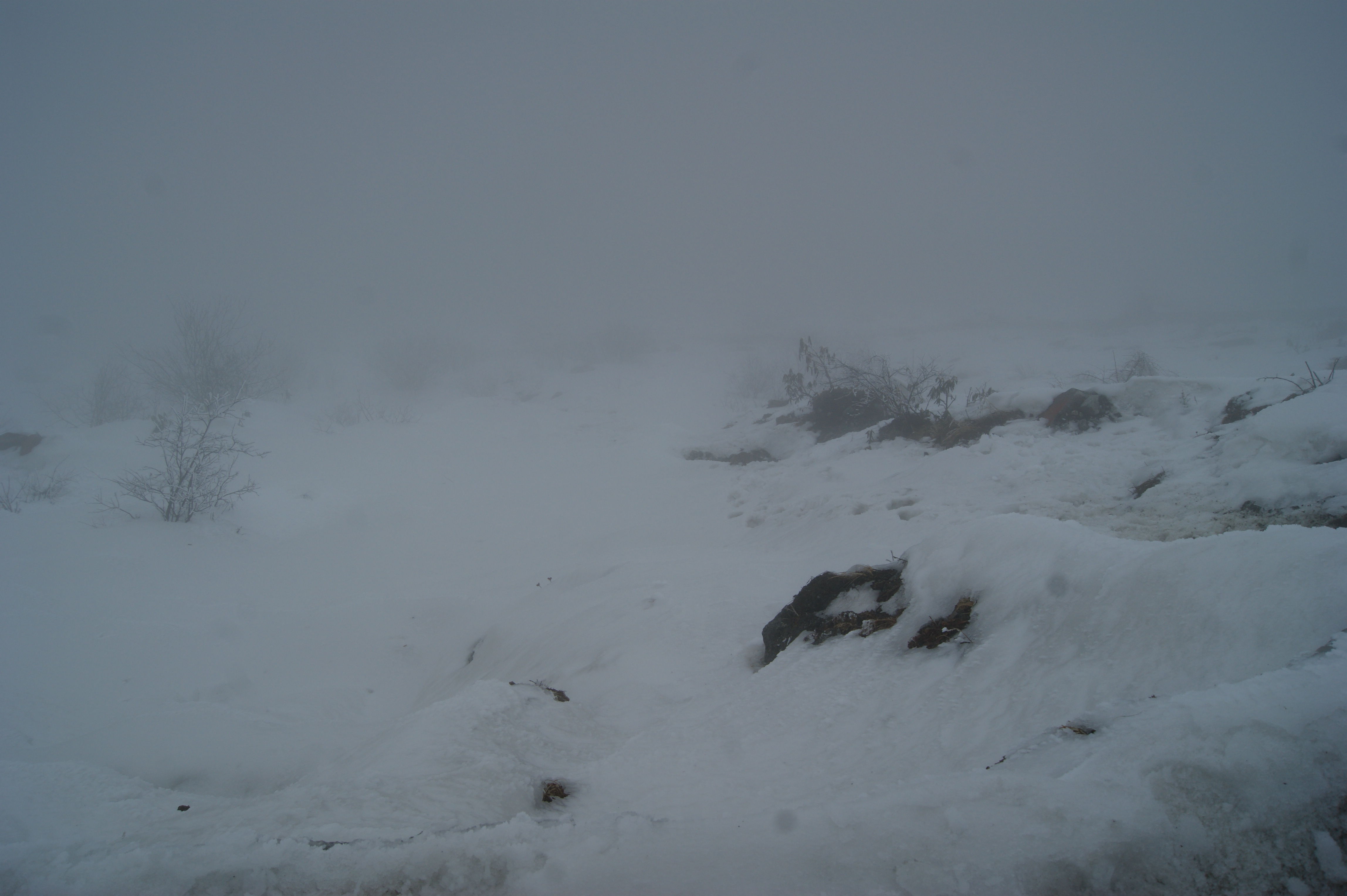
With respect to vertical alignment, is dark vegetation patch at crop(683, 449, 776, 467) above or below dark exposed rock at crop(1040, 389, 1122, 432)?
below

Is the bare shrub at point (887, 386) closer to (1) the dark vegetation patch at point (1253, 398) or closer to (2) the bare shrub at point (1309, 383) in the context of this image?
(1) the dark vegetation patch at point (1253, 398)

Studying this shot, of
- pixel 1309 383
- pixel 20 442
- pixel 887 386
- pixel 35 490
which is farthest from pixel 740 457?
pixel 20 442

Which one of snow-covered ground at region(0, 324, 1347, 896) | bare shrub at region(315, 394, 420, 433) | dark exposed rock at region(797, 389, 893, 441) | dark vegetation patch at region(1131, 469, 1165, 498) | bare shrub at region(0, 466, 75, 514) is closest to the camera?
snow-covered ground at region(0, 324, 1347, 896)

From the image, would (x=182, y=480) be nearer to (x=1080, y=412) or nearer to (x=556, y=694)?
(x=556, y=694)

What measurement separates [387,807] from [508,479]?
38.9 ft

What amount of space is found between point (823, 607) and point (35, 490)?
39.3ft

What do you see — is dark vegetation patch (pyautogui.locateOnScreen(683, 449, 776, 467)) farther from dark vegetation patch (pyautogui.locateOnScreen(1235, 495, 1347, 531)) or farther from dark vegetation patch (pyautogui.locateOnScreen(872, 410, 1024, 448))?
dark vegetation patch (pyautogui.locateOnScreen(1235, 495, 1347, 531))

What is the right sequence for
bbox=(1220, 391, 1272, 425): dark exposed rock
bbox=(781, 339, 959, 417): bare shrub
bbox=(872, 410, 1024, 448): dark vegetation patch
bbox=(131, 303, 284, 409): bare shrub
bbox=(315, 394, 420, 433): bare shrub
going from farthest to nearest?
bbox=(131, 303, 284, 409): bare shrub → bbox=(315, 394, 420, 433): bare shrub → bbox=(781, 339, 959, 417): bare shrub → bbox=(872, 410, 1024, 448): dark vegetation patch → bbox=(1220, 391, 1272, 425): dark exposed rock

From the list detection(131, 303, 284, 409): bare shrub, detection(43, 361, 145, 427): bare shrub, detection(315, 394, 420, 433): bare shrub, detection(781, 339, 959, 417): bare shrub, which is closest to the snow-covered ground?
detection(781, 339, 959, 417): bare shrub

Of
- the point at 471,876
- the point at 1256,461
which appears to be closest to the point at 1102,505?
the point at 1256,461

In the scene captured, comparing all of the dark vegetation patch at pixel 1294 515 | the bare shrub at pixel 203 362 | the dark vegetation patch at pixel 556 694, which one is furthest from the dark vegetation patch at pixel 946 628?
the bare shrub at pixel 203 362

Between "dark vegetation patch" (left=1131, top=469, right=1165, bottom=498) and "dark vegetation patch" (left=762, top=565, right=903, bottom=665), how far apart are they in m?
3.00

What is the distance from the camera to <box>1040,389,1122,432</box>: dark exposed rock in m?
7.07

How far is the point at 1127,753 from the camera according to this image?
1.20 metres
